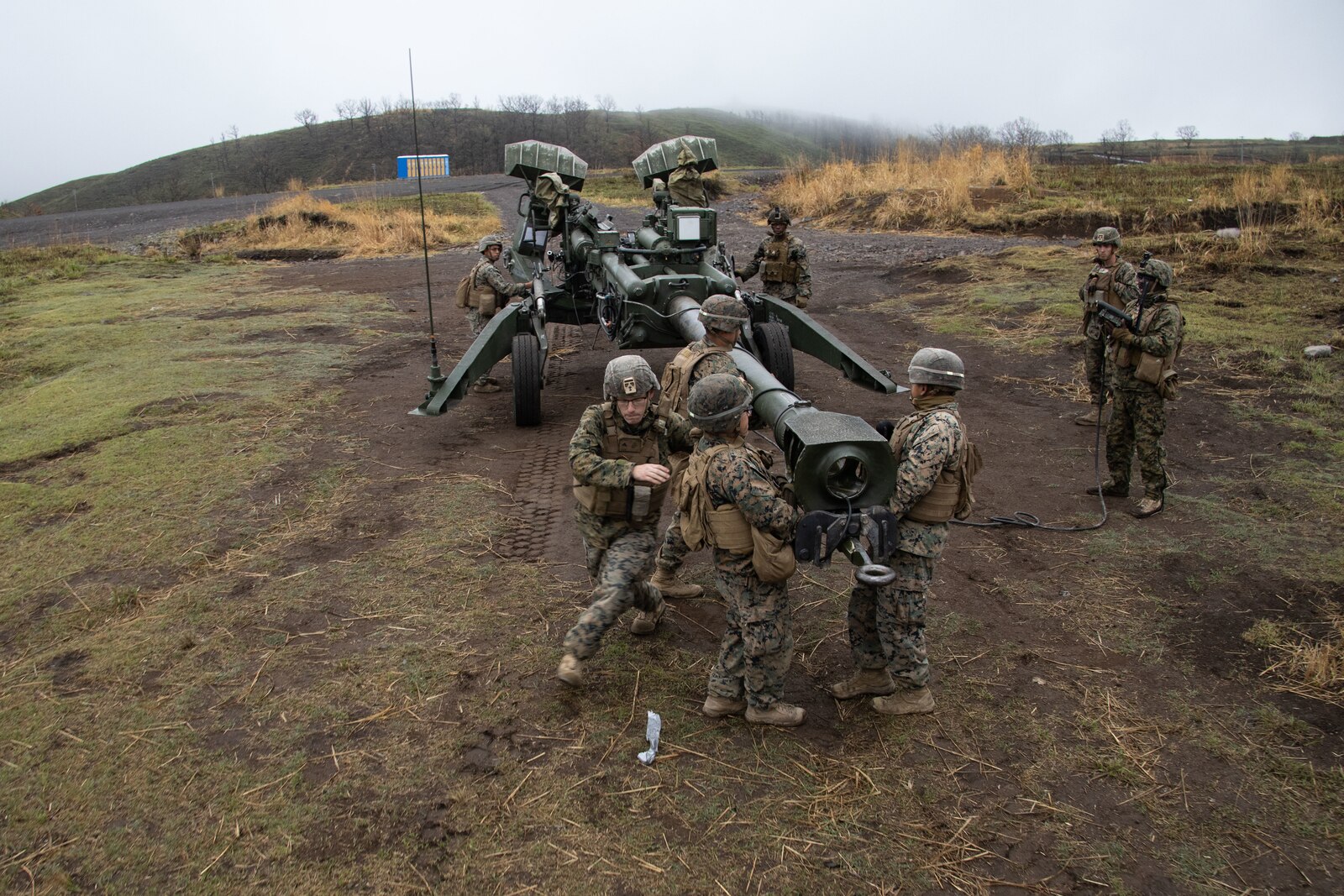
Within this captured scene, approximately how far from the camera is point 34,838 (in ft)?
10.5

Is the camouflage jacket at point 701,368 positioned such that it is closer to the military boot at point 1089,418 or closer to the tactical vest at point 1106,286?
the tactical vest at point 1106,286

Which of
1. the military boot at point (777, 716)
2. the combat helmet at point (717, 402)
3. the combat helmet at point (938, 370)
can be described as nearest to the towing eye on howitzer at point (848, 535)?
the combat helmet at point (717, 402)

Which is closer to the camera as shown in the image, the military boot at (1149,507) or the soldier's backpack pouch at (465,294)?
the military boot at (1149,507)

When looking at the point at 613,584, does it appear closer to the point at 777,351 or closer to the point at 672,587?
the point at 672,587

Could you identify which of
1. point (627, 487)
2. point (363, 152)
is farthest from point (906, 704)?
point (363, 152)

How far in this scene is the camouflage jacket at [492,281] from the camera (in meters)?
9.17

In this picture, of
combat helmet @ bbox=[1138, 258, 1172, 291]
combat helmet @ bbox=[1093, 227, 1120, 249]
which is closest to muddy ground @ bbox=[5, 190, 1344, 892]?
combat helmet @ bbox=[1138, 258, 1172, 291]

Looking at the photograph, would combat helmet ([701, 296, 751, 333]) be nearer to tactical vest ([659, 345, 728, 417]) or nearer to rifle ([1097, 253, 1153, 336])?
tactical vest ([659, 345, 728, 417])

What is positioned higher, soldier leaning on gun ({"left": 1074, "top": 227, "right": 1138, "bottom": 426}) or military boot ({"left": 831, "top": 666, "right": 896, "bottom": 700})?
soldier leaning on gun ({"left": 1074, "top": 227, "right": 1138, "bottom": 426})

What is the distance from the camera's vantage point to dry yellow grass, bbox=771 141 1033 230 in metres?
19.0

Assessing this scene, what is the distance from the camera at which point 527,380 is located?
7836mm

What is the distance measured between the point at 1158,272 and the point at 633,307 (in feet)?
12.5

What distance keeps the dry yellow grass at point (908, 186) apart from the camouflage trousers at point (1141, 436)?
1309 cm

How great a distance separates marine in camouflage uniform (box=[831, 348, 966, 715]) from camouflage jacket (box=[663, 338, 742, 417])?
1236 mm
